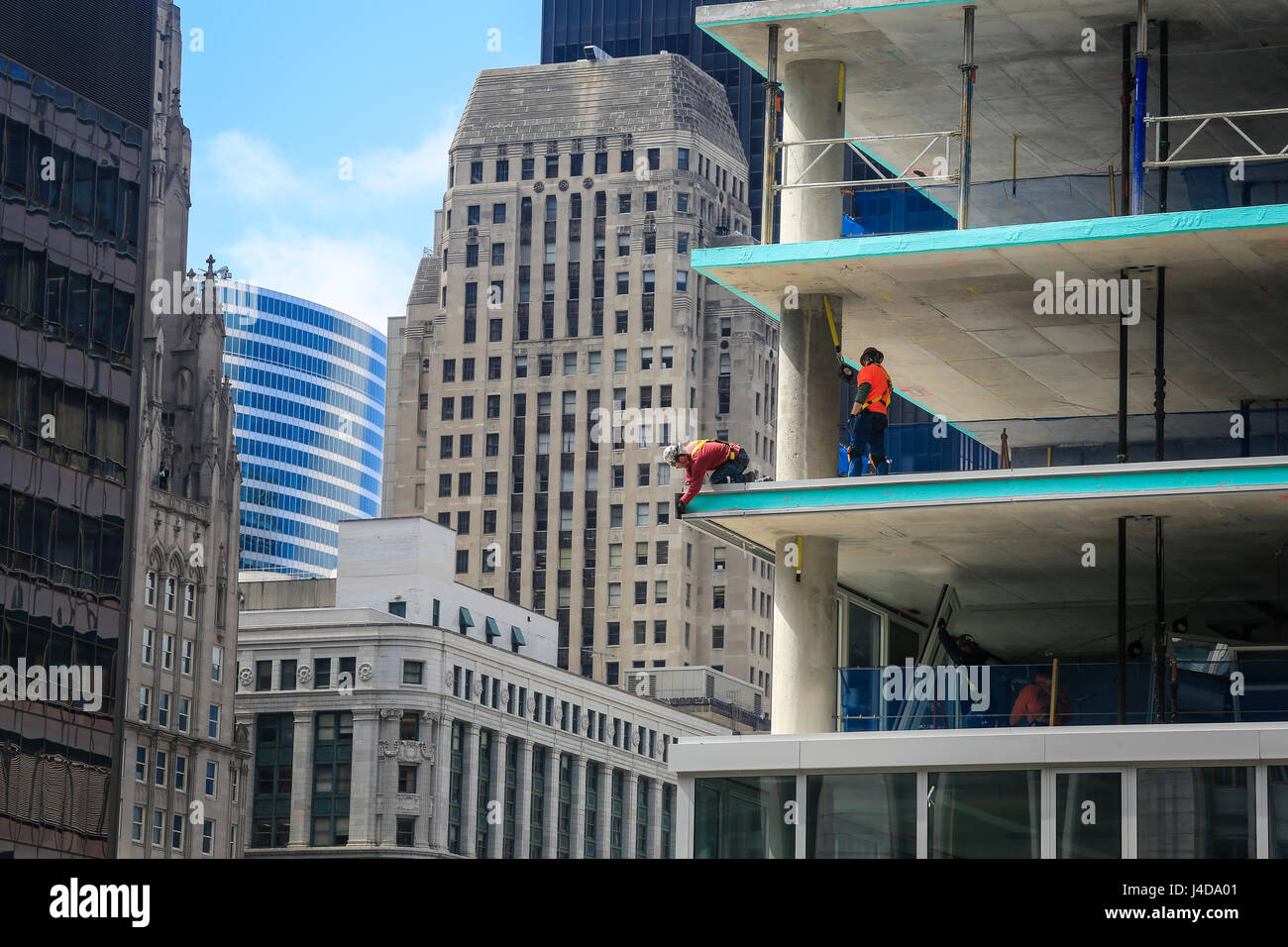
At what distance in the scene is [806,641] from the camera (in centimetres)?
3569

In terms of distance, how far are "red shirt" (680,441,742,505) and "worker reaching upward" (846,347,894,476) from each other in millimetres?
1922

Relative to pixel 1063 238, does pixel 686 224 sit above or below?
above

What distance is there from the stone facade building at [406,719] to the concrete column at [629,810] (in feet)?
10.6

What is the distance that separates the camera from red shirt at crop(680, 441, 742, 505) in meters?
34.9

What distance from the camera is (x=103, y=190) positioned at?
81500 mm

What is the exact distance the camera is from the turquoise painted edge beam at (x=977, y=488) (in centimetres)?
3316

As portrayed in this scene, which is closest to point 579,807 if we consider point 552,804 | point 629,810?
point 552,804

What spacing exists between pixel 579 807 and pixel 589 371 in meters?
35.7

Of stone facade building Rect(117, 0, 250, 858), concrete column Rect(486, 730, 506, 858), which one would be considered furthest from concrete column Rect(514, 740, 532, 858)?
stone facade building Rect(117, 0, 250, 858)
